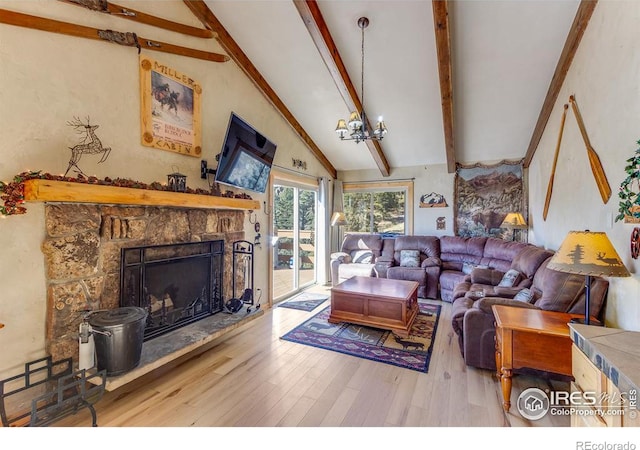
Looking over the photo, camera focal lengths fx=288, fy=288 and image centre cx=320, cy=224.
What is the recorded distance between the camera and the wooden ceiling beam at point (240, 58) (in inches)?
123

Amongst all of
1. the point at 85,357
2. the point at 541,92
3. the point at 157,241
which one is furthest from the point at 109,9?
the point at 541,92

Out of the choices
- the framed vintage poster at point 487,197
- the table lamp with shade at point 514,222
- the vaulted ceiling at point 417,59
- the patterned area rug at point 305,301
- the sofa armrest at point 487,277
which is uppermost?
the vaulted ceiling at point 417,59

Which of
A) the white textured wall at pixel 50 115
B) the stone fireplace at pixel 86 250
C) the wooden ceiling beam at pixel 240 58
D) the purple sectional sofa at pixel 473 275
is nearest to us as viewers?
the white textured wall at pixel 50 115

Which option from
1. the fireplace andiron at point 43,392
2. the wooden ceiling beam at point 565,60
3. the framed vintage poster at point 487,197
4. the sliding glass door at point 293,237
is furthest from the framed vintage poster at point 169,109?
the framed vintage poster at point 487,197

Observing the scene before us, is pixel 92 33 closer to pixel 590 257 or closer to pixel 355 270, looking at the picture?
pixel 590 257

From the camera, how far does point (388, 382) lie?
8.00 ft

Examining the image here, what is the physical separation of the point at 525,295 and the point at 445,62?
2.67m

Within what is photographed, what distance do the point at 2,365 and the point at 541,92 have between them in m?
5.98

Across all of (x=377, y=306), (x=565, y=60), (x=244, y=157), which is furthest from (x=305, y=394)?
(x=565, y=60)

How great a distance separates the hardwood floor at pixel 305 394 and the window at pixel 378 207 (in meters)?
3.63

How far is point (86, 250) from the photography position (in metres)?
2.22

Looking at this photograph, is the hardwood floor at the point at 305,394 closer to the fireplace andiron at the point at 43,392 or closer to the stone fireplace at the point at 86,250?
the fireplace andiron at the point at 43,392
